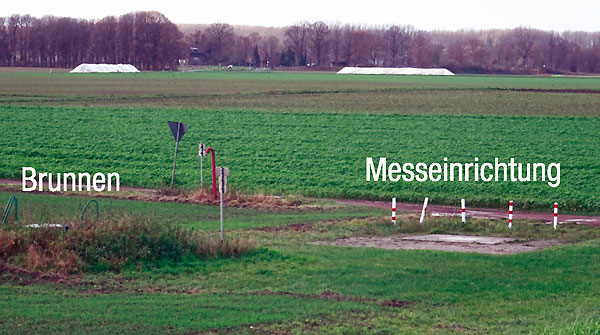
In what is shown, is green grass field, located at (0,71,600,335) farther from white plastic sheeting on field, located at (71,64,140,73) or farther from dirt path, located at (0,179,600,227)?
white plastic sheeting on field, located at (71,64,140,73)

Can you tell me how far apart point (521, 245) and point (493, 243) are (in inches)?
24.3

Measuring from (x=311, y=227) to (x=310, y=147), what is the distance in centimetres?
1952

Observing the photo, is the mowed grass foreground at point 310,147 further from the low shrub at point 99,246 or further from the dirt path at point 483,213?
the low shrub at point 99,246

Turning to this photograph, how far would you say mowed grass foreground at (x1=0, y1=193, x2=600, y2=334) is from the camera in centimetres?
1198

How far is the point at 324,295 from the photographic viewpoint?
1416cm

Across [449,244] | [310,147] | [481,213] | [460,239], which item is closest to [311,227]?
[460,239]

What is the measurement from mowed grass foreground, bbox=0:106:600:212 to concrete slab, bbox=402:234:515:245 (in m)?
8.24

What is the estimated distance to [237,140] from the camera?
1754 inches

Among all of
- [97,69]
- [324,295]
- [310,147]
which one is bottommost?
[324,295]

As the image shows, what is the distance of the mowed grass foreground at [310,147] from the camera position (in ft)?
104

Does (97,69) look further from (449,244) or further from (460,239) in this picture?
(449,244)

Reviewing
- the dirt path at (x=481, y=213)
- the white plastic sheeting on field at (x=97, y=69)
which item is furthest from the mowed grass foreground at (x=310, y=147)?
the white plastic sheeting on field at (x=97, y=69)

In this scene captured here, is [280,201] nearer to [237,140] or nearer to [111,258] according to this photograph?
[111,258]

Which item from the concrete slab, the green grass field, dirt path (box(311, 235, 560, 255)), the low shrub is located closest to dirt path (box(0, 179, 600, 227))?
the green grass field
